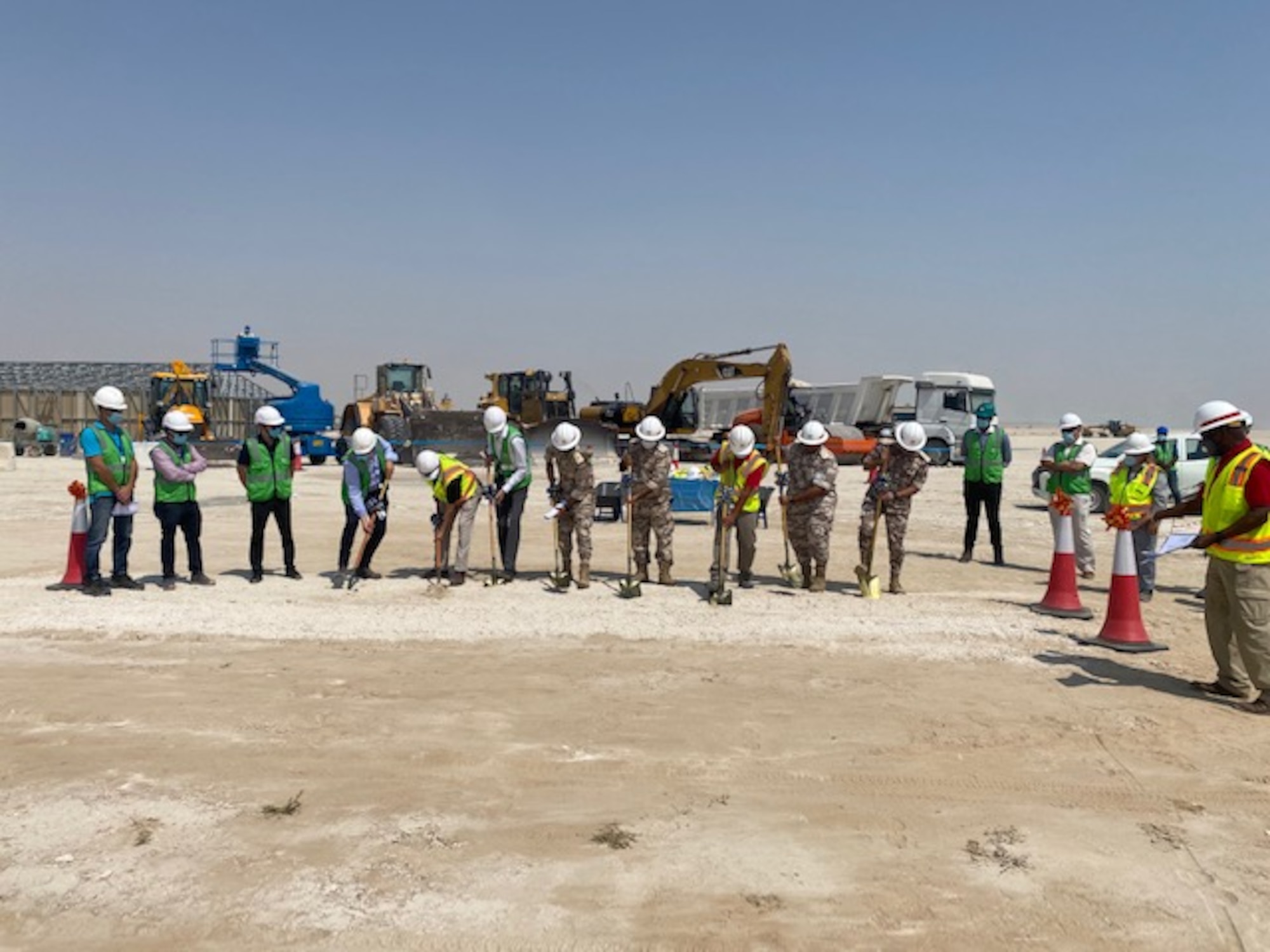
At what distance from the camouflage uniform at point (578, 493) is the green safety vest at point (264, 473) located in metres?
2.74

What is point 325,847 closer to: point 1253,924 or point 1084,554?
point 1253,924

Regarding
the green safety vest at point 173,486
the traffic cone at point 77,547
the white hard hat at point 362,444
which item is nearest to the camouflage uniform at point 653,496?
the white hard hat at point 362,444

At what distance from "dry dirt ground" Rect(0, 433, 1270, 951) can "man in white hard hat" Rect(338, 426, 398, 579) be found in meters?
1.23

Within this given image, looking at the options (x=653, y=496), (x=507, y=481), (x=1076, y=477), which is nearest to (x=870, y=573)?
(x=653, y=496)

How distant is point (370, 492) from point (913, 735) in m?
6.34

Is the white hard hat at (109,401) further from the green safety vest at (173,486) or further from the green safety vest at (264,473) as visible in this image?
the green safety vest at (264,473)

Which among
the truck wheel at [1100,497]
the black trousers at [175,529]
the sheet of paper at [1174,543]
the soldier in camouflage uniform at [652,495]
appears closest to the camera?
the sheet of paper at [1174,543]

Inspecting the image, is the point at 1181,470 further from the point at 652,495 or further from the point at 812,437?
the point at 652,495

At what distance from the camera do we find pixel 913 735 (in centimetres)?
508

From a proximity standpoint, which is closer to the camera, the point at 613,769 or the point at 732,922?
the point at 732,922

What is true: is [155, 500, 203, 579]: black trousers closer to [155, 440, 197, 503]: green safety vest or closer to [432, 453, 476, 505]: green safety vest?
[155, 440, 197, 503]: green safety vest

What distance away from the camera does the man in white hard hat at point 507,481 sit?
9.57 metres

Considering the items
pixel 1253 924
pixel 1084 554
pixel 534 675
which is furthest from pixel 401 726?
pixel 1084 554

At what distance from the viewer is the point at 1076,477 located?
1031cm
